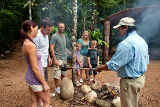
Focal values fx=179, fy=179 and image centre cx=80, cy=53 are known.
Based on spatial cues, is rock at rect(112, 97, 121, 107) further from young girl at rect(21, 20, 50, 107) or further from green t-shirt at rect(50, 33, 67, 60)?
young girl at rect(21, 20, 50, 107)

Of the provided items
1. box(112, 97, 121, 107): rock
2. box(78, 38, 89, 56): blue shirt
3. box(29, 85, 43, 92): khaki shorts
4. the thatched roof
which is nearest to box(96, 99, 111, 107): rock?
box(112, 97, 121, 107): rock

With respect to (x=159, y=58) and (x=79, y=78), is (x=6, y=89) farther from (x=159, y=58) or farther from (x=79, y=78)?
(x=159, y=58)

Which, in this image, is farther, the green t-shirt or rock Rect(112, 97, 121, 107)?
the green t-shirt

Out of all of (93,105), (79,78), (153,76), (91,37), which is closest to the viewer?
(93,105)

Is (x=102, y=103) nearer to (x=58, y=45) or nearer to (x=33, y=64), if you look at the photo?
(x=58, y=45)

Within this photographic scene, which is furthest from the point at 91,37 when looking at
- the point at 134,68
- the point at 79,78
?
the point at 134,68

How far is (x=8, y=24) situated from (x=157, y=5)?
28.1ft

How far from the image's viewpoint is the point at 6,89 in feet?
18.6

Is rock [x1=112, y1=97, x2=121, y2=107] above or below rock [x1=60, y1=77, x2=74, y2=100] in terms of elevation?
below

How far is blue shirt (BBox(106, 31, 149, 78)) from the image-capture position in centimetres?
282

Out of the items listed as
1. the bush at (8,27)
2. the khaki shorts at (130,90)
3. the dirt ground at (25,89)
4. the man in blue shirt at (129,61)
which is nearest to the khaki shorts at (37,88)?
the man in blue shirt at (129,61)

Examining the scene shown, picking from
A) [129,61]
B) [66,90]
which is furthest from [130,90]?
A: [66,90]

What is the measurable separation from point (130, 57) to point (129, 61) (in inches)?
3.4

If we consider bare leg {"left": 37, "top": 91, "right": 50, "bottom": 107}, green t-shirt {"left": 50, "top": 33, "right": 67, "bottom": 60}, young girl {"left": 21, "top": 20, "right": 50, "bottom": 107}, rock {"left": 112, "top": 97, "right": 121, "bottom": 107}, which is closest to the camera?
young girl {"left": 21, "top": 20, "right": 50, "bottom": 107}
